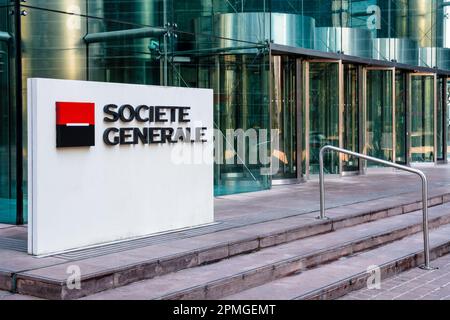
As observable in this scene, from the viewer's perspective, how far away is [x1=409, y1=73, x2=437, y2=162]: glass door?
2139cm

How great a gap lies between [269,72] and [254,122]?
1.10 meters

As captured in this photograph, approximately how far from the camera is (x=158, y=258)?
22.6 feet

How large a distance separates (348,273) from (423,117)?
15344 mm

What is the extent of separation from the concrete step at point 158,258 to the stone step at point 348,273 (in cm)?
78

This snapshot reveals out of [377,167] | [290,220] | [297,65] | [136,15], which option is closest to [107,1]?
[136,15]

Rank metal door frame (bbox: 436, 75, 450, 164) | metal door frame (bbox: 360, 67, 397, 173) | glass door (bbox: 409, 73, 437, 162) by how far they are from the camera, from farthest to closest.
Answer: metal door frame (bbox: 436, 75, 450, 164) → glass door (bbox: 409, 73, 437, 162) → metal door frame (bbox: 360, 67, 397, 173)

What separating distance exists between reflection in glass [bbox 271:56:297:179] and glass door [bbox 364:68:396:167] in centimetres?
404

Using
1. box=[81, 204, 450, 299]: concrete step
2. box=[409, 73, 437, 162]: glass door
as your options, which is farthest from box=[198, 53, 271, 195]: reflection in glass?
box=[409, 73, 437, 162]: glass door

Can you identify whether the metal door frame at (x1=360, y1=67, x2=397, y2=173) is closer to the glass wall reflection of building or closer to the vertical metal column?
the glass wall reflection of building

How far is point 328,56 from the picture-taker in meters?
16.4

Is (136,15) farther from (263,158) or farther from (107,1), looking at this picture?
(263,158)

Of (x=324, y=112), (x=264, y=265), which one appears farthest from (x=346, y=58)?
(x=264, y=265)

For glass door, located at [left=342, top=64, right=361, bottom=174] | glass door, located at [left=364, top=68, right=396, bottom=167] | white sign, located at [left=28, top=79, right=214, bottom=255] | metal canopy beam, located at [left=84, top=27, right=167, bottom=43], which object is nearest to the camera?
white sign, located at [left=28, top=79, right=214, bottom=255]

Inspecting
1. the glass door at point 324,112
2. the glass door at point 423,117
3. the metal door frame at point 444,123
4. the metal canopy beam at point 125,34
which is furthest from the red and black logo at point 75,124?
the metal door frame at point 444,123
